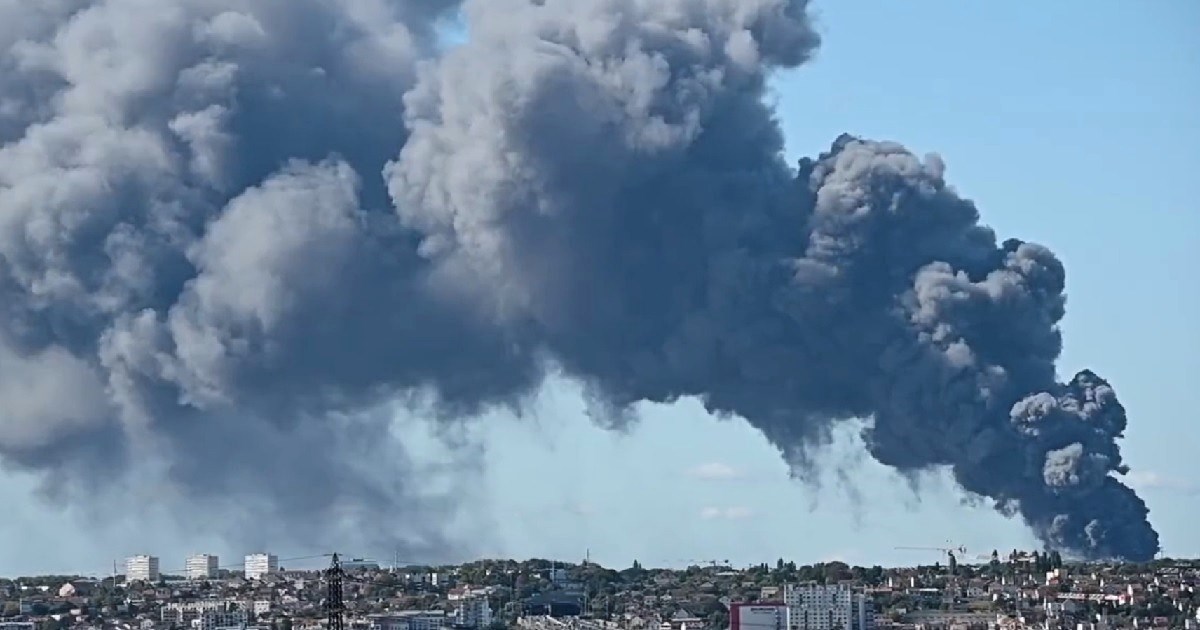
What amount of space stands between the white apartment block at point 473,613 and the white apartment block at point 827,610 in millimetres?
9219

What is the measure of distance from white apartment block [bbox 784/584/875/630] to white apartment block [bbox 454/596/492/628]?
363 inches

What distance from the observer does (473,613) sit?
91312 millimetres

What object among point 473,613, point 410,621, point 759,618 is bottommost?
point 759,618

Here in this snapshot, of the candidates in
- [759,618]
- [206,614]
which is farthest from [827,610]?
[206,614]

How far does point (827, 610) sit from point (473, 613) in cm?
1323

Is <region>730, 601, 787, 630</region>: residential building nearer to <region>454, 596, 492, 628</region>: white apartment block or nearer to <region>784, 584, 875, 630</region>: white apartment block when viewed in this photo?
<region>784, 584, 875, 630</region>: white apartment block

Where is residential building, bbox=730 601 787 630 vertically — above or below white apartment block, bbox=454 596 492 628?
below

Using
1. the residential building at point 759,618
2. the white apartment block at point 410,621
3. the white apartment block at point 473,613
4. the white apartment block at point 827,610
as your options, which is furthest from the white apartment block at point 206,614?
the white apartment block at point 827,610

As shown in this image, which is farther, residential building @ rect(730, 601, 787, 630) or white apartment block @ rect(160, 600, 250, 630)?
white apartment block @ rect(160, 600, 250, 630)

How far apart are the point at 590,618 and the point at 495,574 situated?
1876 cm

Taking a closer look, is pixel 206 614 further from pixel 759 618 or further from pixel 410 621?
pixel 759 618

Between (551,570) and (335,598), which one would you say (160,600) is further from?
(335,598)

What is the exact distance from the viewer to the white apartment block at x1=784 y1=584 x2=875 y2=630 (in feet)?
266

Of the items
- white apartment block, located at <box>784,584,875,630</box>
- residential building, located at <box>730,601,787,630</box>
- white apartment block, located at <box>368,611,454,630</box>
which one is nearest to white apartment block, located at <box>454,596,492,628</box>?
white apartment block, located at <box>368,611,454,630</box>
